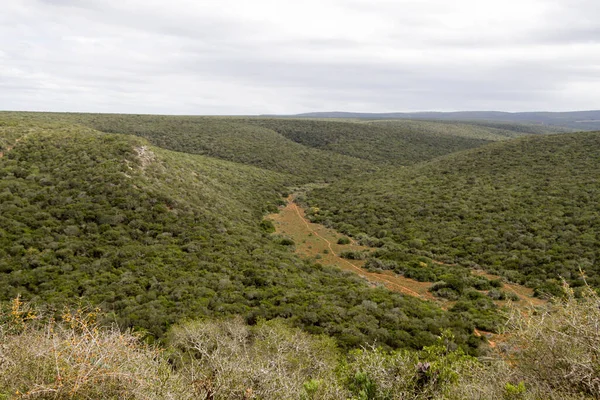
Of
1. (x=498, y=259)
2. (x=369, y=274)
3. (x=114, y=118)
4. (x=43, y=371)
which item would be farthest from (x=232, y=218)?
(x=114, y=118)

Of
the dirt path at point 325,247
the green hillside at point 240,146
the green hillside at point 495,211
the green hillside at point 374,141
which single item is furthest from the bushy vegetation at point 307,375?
the green hillside at point 374,141

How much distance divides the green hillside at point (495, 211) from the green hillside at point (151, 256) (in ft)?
27.0

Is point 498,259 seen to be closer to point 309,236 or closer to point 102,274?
point 309,236

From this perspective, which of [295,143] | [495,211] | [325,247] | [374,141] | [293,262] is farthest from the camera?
[374,141]

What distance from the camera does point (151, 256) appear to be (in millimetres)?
20562

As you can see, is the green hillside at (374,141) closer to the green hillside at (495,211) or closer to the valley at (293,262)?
the green hillside at (495,211)

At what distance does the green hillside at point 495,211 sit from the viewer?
23953 millimetres

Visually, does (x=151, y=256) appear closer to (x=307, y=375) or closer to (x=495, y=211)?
(x=307, y=375)

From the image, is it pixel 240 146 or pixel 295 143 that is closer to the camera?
pixel 240 146

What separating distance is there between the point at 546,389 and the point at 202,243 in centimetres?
2067

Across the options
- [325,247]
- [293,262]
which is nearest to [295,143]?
[325,247]

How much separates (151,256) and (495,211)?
31.2 m

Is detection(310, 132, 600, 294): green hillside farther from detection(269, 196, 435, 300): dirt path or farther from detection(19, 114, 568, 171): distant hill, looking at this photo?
detection(19, 114, 568, 171): distant hill

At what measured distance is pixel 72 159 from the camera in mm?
29766
